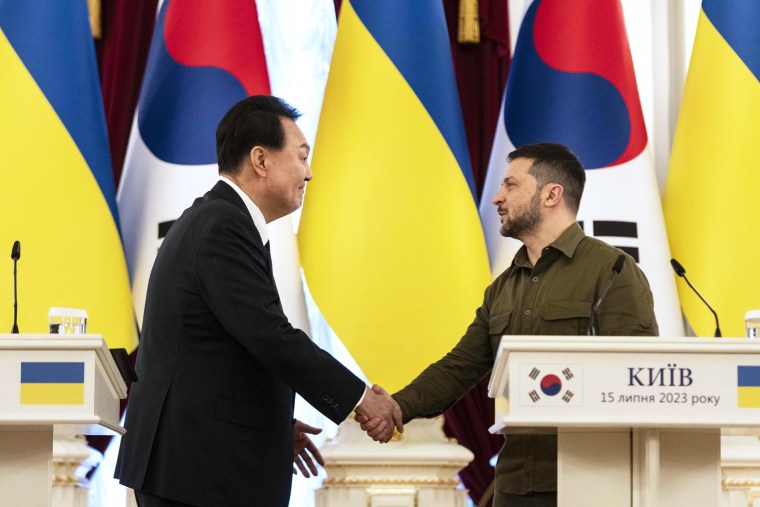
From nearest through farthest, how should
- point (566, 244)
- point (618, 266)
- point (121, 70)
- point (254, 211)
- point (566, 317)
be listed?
point (618, 266) → point (254, 211) → point (566, 317) → point (566, 244) → point (121, 70)

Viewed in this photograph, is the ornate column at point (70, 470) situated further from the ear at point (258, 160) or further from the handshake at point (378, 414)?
the ear at point (258, 160)

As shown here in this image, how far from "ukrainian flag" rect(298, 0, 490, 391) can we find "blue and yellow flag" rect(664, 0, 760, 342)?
86 cm

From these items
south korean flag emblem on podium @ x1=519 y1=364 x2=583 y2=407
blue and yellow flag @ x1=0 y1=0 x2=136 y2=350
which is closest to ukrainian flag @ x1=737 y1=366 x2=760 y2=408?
south korean flag emblem on podium @ x1=519 y1=364 x2=583 y2=407

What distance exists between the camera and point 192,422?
2508 millimetres

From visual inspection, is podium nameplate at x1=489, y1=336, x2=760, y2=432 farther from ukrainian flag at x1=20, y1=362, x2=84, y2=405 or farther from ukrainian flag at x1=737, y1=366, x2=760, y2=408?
ukrainian flag at x1=20, y1=362, x2=84, y2=405

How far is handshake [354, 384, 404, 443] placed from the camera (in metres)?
2.97

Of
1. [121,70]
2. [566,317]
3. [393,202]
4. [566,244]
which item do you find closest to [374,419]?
[566,317]

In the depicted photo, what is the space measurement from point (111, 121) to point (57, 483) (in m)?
1.63

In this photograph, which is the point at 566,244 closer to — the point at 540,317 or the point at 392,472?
the point at 540,317

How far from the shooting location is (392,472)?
4535mm

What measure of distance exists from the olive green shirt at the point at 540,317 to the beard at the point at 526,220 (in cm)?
6

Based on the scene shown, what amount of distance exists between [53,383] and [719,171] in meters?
3.01

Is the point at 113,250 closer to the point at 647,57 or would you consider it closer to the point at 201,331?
the point at 201,331

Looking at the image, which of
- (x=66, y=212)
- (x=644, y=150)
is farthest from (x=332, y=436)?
(x=644, y=150)
